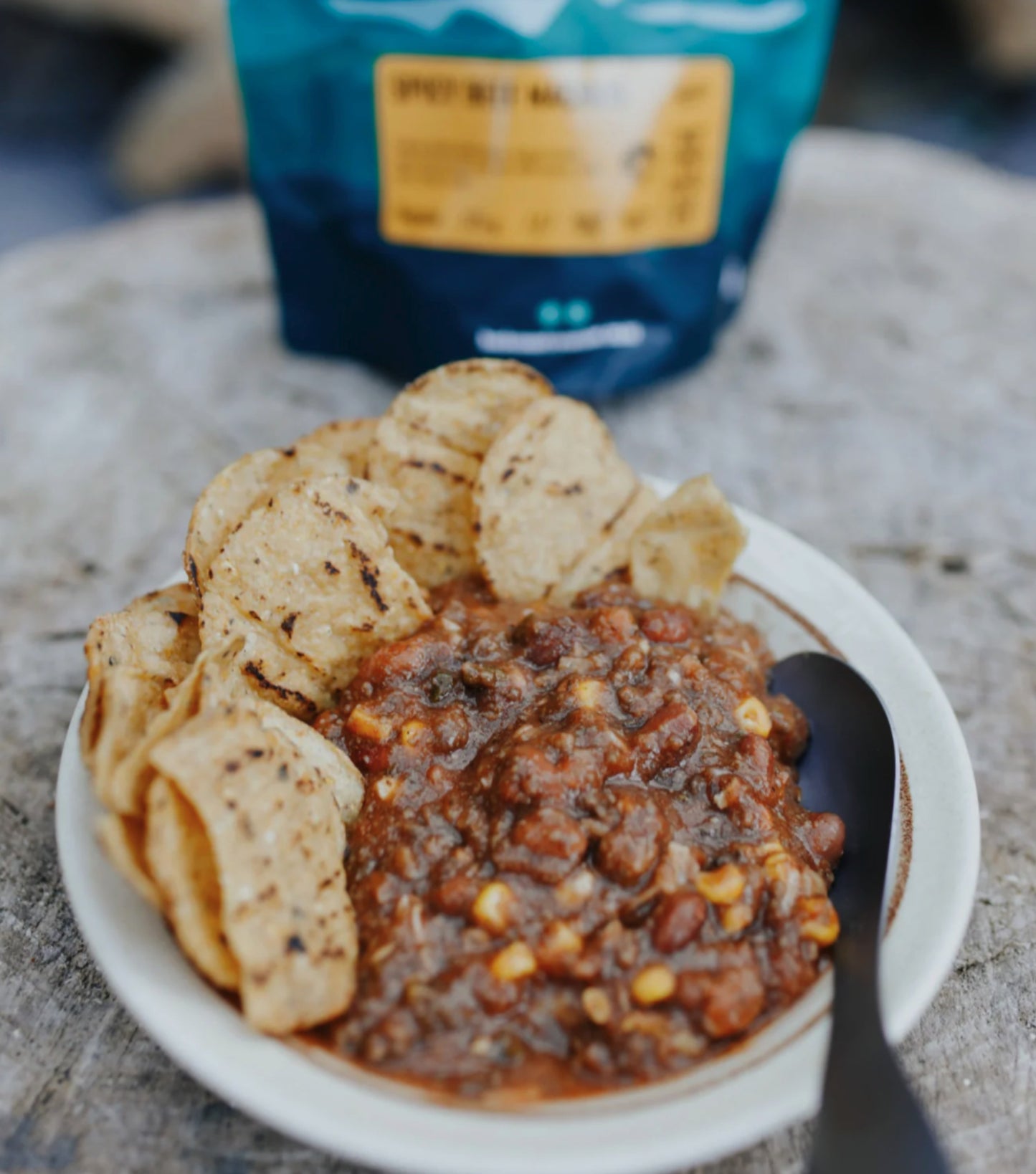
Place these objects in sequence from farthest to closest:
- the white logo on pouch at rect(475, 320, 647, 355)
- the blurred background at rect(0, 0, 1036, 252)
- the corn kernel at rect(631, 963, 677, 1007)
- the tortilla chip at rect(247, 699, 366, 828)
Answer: the blurred background at rect(0, 0, 1036, 252), the white logo on pouch at rect(475, 320, 647, 355), the tortilla chip at rect(247, 699, 366, 828), the corn kernel at rect(631, 963, 677, 1007)

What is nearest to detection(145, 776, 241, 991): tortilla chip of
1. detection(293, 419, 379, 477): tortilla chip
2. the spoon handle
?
the spoon handle

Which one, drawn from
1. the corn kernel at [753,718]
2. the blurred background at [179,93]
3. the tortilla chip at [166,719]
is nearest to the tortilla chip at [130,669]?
the tortilla chip at [166,719]

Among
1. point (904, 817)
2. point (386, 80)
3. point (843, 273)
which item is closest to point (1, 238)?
point (386, 80)

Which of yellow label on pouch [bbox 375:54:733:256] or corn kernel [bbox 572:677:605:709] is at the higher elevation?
yellow label on pouch [bbox 375:54:733:256]

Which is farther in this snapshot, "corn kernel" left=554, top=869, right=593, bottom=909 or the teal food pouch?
the teal food pouch

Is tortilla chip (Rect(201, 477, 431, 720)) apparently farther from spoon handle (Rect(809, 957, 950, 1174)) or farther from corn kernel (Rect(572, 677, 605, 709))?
spoon handle (Rect(809, 957, 950, 1174))

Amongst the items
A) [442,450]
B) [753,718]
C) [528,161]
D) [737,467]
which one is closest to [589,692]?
[753,718]

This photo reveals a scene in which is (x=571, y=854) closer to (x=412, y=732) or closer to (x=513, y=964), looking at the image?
(x=513, y=964)
